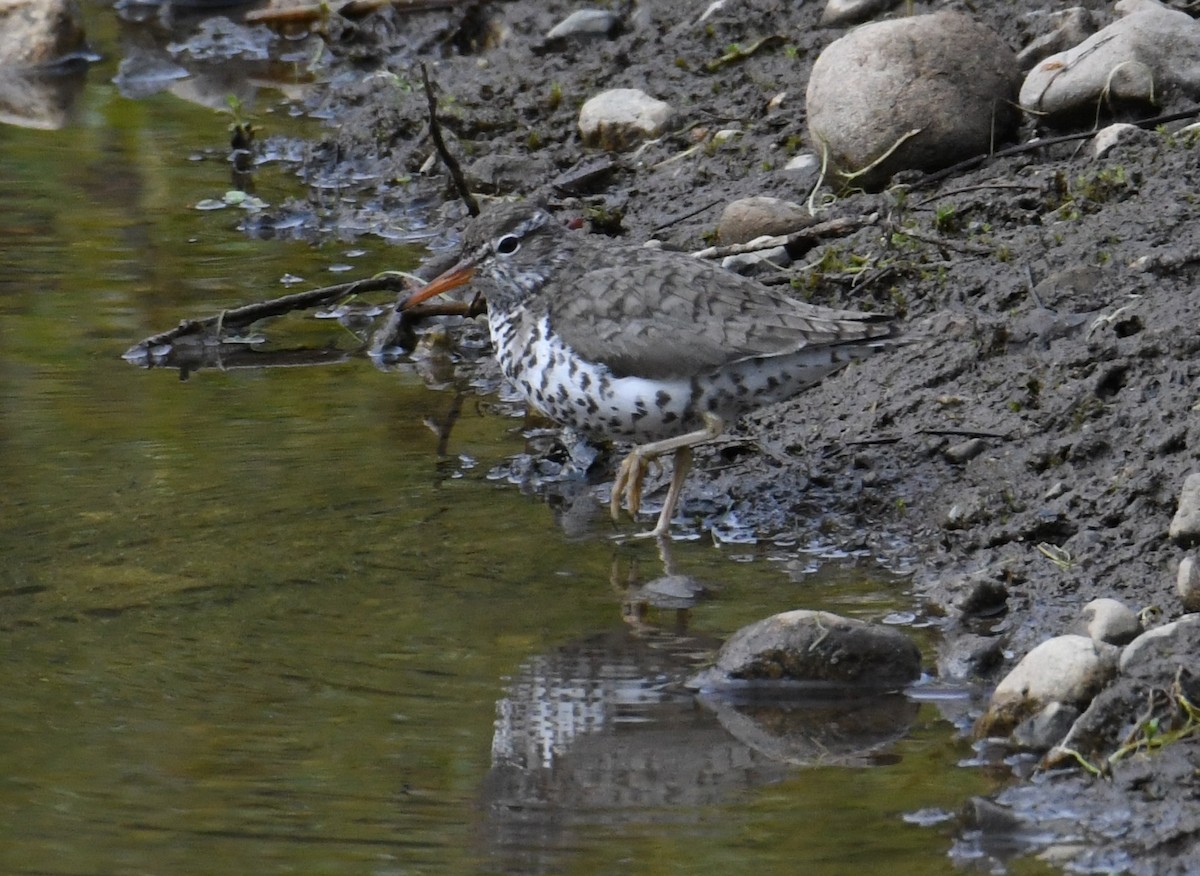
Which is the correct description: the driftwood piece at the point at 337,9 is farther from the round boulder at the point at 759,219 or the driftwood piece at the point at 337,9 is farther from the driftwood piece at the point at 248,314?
the round boulder at the point at 759,219

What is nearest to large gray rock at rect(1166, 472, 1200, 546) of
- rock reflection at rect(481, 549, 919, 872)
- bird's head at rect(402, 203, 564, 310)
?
rock reflection at rect(481, 549, 919, 872)

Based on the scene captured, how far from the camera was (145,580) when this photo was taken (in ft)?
20.9

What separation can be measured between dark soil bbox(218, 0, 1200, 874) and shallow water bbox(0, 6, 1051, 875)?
1.39 ft

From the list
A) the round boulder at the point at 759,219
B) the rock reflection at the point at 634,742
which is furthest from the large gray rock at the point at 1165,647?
the round boulder at the point at 759,219

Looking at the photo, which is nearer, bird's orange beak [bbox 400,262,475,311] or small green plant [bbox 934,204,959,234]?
bird's orange beak [bbox 400,262,475,311]

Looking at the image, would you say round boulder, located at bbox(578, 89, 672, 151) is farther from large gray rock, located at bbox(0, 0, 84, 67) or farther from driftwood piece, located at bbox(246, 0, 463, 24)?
large gray rock, located at bbox(0, 0, 84, 67)

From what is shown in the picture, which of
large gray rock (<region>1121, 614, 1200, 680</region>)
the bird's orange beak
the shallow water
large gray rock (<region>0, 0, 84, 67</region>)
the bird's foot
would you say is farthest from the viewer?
large gray rock (<region>0, 0, 84, 67</region>)

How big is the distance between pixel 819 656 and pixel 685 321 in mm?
1807

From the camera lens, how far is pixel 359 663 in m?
5.65

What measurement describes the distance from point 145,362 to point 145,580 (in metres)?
2.78

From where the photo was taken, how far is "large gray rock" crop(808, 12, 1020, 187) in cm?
885

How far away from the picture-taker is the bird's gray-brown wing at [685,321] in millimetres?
6719

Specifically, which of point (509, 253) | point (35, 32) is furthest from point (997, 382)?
point (35, 32)

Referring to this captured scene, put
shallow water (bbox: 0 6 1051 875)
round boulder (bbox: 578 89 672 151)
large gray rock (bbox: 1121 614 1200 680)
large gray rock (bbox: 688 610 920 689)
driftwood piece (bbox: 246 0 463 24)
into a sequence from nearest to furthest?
shallow water (bbox: 0 6 1051 875) < large gray rock (bbox: 1121 614 1200 680) < large gray rock (bbox: 688 610 920 689) < round boulder (bbox: 578 89 672 151) < driftwood piece (bbox: 246 0 463 24)
